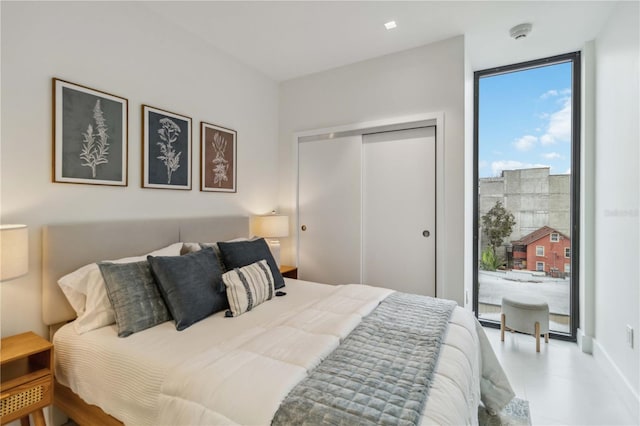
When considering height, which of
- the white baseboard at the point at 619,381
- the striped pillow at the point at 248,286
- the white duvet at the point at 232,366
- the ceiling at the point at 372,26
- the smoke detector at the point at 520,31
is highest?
the ceiling at the point at 372,26

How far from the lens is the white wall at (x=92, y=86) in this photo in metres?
1.70

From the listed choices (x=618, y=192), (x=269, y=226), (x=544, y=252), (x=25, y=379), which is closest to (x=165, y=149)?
(x=269, y=226)

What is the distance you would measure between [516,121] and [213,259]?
3.28 meters

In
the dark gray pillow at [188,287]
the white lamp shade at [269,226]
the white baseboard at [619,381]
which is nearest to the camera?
the dark gray pillow at [188,287]

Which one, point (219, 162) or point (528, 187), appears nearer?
point (219, 162)

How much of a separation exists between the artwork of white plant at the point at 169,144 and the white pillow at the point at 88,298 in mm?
957

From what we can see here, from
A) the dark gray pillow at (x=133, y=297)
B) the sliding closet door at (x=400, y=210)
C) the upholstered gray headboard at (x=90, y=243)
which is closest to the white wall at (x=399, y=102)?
the sliding closet door at (x=400, y=210)

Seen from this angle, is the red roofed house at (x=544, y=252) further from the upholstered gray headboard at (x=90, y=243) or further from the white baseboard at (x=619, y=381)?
the upholstered gray headboard at (x=90, y=243)

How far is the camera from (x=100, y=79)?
2.07 meters

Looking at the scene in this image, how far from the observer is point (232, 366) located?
125cm

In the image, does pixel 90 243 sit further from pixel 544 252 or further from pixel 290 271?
pixel 544 252

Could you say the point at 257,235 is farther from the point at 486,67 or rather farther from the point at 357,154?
the point at 486,67

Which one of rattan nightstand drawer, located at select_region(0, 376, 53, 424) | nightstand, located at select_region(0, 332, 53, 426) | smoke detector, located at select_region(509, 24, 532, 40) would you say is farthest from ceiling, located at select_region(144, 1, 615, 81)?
rattan nightstand drawer, located at select_region(0, 376, 53, 424)

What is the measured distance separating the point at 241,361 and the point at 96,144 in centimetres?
173
